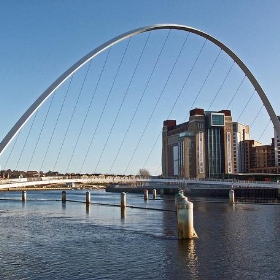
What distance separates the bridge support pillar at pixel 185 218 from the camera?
2052 cm

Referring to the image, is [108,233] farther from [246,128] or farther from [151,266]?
[246,128]

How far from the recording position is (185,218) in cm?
2084

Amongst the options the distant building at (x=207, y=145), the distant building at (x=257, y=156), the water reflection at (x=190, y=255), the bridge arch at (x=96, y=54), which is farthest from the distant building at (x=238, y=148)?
the water reflection at (x=190, y=255)

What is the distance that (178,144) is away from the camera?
7126 inches

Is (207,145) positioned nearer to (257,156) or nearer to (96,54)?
(257,156)

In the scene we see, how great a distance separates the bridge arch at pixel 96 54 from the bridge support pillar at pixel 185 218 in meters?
21.3

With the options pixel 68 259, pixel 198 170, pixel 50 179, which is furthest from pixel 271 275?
pixel 198 170

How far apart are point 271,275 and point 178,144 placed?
166m

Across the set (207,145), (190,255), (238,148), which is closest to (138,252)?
(190,255)

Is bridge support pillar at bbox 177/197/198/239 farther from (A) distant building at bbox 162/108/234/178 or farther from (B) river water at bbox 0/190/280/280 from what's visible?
(A) distant building at bbox 162/108/234/178

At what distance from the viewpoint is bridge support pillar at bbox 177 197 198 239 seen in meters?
20.5

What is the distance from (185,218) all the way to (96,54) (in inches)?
1040

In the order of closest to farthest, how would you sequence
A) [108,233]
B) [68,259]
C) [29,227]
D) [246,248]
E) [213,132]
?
[68,259] < [246,248] < [108,233] < [29,227] < [213,132]

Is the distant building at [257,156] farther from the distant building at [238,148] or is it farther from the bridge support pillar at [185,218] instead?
the bridge support pillar at [185,218]
